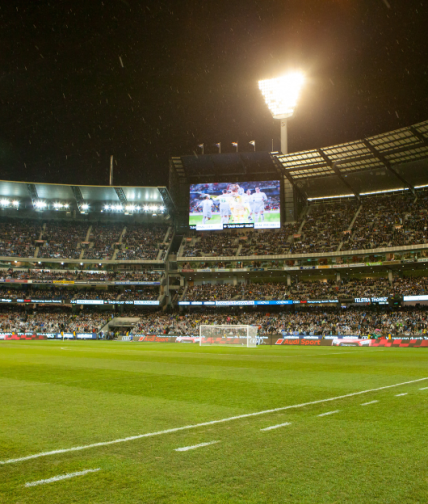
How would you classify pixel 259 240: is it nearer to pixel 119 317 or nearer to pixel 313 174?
pixel 313 174

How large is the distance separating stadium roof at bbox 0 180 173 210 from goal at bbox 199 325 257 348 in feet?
121

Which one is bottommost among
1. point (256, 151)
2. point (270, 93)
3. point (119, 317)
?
point (119, 317)

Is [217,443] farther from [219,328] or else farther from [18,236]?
[18,236]

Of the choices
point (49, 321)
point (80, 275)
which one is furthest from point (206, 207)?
point (49, 321)

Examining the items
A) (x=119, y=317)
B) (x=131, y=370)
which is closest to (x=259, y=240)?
(x=119, y=317)

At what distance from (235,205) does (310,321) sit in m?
24.5

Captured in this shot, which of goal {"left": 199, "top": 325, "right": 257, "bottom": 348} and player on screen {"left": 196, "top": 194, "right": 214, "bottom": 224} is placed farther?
player on screen {"left": 196, "top": 194, "right": 214, "bottom": 224}

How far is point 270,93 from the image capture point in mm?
62031

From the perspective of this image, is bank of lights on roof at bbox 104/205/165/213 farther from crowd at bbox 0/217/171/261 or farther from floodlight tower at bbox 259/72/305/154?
floodlight tower at bbox 259/72/305/154

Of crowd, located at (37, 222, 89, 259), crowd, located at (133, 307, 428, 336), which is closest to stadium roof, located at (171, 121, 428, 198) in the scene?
crowd, located at (133, 307, 428, 336)

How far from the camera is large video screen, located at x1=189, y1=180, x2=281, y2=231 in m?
70.4

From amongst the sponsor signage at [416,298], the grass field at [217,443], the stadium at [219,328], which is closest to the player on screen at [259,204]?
the stadium at [219,328]

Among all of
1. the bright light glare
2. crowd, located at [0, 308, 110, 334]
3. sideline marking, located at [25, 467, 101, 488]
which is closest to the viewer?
Answer: sideline marking, located at [25, 467, 101, 488]

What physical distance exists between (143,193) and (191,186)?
9.25 metres
